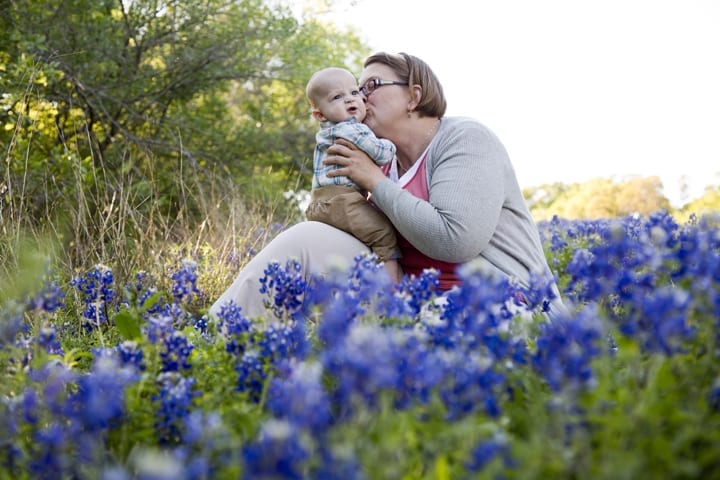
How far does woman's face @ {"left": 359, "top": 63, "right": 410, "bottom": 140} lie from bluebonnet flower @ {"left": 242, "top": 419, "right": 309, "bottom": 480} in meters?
2.78

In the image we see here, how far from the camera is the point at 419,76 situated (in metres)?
3.86

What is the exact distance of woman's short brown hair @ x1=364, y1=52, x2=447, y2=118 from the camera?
3.85m

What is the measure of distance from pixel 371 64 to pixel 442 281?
1359mm

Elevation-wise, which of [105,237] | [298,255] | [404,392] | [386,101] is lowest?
[105,237]

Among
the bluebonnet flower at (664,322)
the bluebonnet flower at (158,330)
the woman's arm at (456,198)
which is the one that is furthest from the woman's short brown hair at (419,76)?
the bluebonnet flower at (664,322)

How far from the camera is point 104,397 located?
5.31 feet

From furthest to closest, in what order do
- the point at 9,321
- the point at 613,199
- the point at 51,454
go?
1. the point at 613,199
2. the point at 9,321
3. the point at 51,454

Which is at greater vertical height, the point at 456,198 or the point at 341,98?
the point at 341,98

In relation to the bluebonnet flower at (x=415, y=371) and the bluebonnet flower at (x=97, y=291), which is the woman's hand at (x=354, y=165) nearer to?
the bluebonnet flower at (x=97, y=291)

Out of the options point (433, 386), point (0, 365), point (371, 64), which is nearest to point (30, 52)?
point (371, 64)

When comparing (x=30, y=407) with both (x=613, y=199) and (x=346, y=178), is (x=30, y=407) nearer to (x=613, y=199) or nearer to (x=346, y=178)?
(x=346, y=178)

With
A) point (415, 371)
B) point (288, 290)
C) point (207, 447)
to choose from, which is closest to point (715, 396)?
point (415, 371)

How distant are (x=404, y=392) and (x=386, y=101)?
2.34 metres

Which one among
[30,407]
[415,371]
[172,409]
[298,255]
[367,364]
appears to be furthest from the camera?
[298,255]
